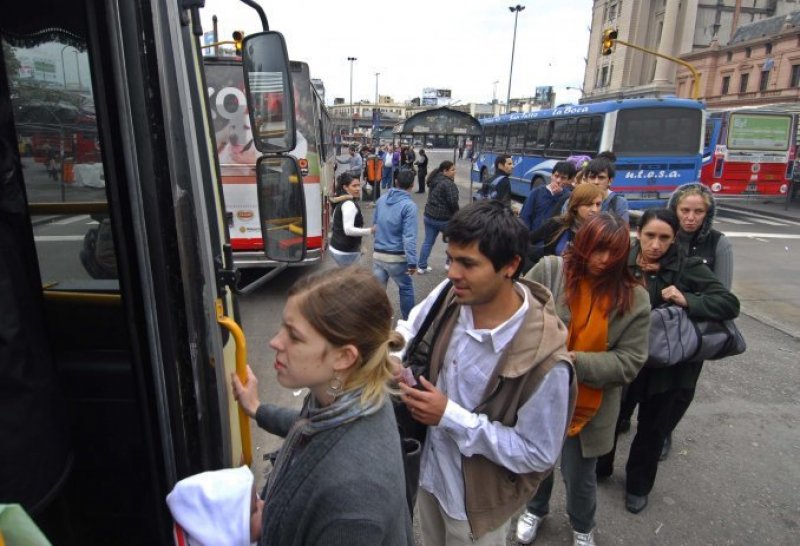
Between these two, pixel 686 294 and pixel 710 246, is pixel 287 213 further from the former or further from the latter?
pixel 710 246

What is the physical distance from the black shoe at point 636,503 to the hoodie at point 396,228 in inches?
117

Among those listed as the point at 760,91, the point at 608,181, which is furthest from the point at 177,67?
the point at 760,91

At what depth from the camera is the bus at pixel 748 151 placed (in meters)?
16.6

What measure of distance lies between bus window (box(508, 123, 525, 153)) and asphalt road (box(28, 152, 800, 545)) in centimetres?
1223

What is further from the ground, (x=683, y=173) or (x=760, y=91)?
(x=760, y=91)

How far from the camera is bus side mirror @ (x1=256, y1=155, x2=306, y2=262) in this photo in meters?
2.15

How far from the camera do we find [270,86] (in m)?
1.94

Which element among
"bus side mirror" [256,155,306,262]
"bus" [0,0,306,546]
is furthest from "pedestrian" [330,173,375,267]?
"bus" [0,0,306,546]

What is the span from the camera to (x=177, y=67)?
1406 millimetres

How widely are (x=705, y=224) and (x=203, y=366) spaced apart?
2.71 metres

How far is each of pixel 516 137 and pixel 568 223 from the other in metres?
15.0

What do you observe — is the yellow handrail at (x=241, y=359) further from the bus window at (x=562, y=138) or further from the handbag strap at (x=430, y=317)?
the bus window at (x=562, y=138)

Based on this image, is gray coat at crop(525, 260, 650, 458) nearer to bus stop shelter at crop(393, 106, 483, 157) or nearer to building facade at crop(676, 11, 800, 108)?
bus stop shelter at crop(393, 106, 483, 157)

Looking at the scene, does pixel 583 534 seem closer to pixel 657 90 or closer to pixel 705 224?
pixel 705 224
